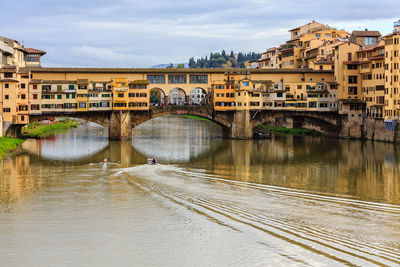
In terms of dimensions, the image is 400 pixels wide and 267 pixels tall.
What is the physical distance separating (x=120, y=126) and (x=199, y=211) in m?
34.3

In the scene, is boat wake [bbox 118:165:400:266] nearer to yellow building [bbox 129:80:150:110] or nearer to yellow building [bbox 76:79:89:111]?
yellow building [bbox 76:79:89:111]

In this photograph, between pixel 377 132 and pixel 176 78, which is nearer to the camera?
pixel 377 132

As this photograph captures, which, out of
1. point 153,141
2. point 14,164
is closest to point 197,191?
point 14,164

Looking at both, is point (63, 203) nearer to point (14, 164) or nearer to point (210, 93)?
point (14, 164)

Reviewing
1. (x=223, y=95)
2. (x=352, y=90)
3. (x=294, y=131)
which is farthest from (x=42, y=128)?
(x=352, y=90)

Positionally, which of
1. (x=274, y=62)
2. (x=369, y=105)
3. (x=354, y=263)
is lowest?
(x=354, y=263)

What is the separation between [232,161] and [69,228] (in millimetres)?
21587

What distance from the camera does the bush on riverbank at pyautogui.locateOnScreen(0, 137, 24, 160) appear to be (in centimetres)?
4368

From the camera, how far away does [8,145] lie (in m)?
46.3

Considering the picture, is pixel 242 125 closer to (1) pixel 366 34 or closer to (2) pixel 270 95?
(2) pixel 270 95

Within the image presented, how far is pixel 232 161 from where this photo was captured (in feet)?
136

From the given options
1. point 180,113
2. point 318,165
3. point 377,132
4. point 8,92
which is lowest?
point 318,165

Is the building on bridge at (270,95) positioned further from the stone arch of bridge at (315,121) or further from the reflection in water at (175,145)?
the reflection in water at (175,145)

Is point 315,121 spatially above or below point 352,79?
below
